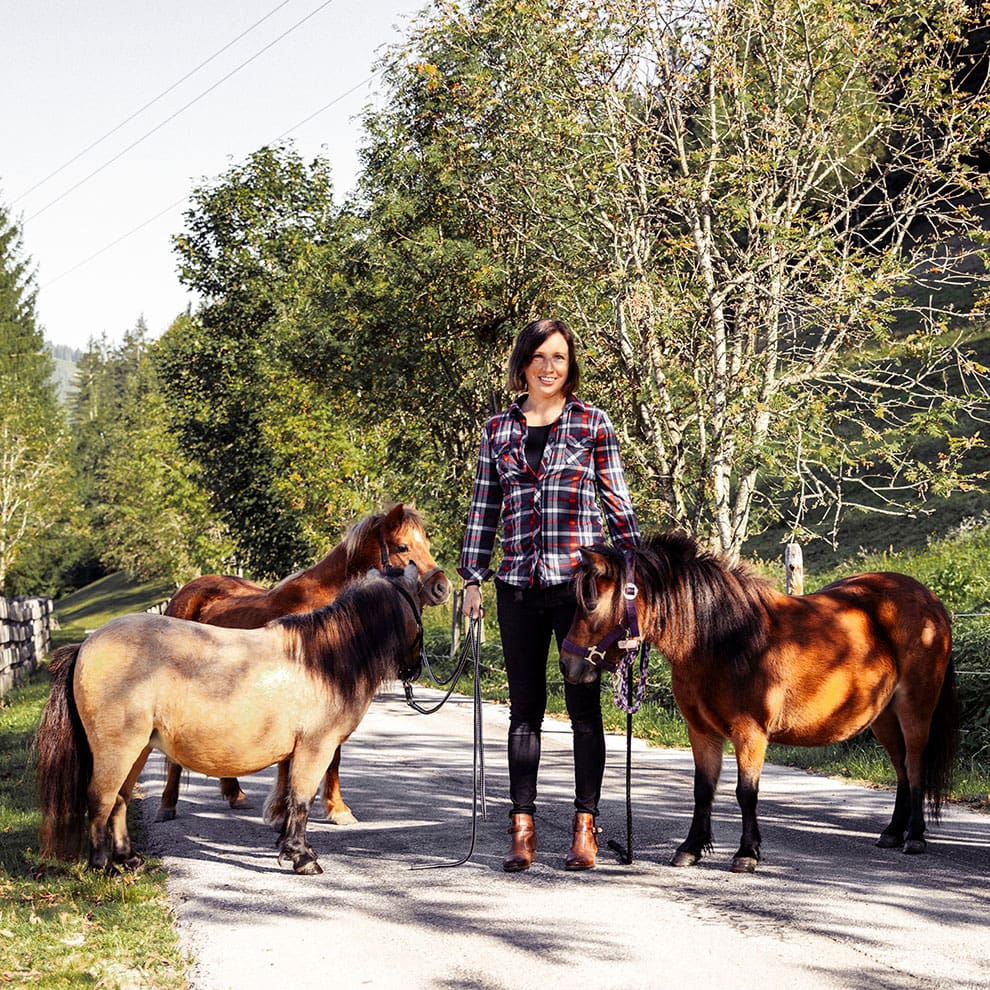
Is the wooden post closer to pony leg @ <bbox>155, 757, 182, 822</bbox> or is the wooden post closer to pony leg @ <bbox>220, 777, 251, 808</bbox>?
pony leg @ <bbox>220, 777, 251, 808</bbox>

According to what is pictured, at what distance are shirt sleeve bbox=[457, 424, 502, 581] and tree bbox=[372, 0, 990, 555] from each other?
550 centimetres

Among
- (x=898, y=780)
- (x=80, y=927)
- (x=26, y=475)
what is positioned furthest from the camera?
(x=26, y=475)

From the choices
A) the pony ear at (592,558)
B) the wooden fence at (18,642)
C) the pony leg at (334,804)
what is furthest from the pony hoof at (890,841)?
the wooden fence at (18,642)

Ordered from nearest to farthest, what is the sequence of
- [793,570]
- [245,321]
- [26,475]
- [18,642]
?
[793,570], [18,642], [245,321], [26,475]

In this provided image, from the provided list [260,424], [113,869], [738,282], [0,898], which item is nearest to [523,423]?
[113,869]

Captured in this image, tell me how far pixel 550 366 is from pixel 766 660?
1.69m

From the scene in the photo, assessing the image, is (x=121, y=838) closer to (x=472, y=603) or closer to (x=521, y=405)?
(x=472, y=603)

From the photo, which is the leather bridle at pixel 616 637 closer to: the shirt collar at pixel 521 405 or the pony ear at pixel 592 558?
the pony ear at pixel 592 558

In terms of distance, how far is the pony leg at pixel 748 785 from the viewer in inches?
212

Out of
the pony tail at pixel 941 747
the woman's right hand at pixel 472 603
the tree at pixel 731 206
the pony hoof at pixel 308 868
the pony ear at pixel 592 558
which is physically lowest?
the pony hoof at pixel 308 868

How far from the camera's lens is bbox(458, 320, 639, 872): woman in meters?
5.48

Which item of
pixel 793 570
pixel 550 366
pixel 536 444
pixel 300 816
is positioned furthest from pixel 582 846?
pixel 793 570

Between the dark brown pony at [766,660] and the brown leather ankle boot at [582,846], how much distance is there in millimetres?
406

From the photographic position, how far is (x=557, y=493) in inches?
217
